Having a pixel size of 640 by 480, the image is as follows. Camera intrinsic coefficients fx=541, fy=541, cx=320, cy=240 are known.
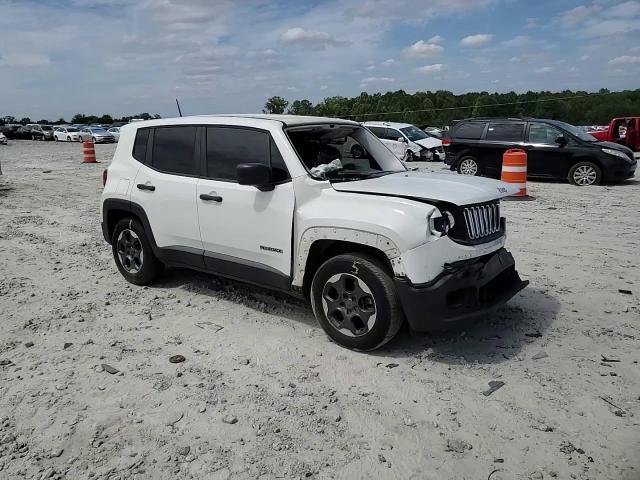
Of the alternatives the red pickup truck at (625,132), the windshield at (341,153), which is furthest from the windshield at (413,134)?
the windshield at (341,153)

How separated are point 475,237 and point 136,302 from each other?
134 inches

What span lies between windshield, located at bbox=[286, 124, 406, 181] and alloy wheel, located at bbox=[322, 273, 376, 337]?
2.99 ft

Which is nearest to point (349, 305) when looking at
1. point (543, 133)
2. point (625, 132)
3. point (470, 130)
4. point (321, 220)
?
point (321, 220)

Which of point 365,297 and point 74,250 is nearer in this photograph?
point 365,297

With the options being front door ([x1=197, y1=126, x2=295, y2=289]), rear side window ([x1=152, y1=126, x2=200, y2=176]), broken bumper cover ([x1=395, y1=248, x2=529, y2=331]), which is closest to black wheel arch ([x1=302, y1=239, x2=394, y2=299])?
front door ([x1=197, y1=126, x2=295, y2=289])

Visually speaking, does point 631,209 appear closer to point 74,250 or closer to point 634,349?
point 634,349

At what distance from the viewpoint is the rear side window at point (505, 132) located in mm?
14188

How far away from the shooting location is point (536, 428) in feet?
10.5

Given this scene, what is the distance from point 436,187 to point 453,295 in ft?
2.83

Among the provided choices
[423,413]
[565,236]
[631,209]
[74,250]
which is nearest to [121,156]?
[74,250]

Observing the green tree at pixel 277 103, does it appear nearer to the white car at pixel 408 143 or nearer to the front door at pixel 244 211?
the white car at pixel 408 143

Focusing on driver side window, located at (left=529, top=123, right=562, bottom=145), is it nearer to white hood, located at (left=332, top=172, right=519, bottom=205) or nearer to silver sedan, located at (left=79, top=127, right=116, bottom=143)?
white hood, located at (left=332, top=172, right=519, bottom=205)

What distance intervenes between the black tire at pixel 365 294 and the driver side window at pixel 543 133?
11.5 metres

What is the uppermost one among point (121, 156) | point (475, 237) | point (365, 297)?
point (121, 156)
